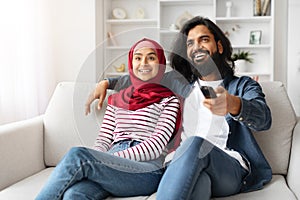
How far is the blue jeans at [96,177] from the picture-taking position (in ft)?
5.14

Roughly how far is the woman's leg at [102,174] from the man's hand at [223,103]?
0.38 meters

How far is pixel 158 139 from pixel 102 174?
0.83 ft

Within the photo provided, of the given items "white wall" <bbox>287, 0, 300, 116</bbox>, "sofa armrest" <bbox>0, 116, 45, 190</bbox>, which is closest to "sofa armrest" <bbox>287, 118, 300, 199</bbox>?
"sofa armrest" <bbox>0, 116, 45, 190</bbox>

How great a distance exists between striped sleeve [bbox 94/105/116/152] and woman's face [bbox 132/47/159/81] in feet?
0.87

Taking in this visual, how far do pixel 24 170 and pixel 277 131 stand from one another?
1126mm

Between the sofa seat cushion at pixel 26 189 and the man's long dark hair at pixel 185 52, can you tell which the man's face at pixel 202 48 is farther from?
the sofa seat cushion at pixel 26 189

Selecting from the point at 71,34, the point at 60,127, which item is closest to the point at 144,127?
the point at 60,127

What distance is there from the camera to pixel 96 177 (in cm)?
161

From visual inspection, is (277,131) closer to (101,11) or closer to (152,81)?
(152,81)

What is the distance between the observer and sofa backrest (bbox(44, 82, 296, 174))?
174cm

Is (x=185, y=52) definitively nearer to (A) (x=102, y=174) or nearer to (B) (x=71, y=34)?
(A) (x=102, y=174)

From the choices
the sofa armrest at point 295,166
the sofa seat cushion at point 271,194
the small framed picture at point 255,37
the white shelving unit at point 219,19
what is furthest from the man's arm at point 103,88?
the small framed picture at point 255,37

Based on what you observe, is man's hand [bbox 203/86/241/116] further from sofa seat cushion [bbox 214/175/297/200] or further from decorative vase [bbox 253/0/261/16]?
decorative vase [bbox 253/0/261/16]

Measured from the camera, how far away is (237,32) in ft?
13.7
